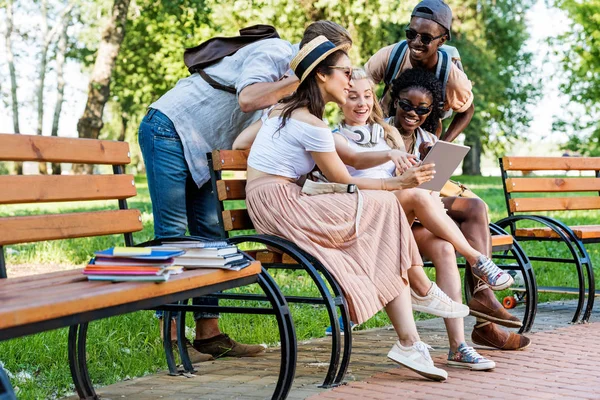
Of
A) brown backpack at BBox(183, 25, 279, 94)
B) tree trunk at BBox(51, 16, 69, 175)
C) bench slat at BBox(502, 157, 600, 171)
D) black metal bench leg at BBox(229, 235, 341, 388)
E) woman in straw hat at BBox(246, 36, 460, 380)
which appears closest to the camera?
black metal bench leg at BBox(229, 235, 341, 388)

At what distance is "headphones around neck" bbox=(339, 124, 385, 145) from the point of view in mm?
5031

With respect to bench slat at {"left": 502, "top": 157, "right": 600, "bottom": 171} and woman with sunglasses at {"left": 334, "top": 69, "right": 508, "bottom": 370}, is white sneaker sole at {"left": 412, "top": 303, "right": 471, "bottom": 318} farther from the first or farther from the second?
bench slat at {"left": 502, "top": 157, "right": 600, "bottom": 171}

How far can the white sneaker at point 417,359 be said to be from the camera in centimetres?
416

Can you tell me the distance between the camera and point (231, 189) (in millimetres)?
4840

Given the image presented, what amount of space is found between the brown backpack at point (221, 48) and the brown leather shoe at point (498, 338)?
191 centimetres

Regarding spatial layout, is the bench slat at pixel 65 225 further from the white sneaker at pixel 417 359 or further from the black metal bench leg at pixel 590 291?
the black metal bench leg at pixel 590 291

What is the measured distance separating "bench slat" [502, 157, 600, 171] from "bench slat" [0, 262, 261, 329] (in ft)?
12.5

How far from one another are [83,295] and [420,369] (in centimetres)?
205

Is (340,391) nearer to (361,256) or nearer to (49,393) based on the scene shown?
(361,256)

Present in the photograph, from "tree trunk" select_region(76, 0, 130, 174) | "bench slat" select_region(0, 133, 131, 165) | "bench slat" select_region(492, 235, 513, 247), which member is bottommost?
"bench slat" select_region(492, 235, 513, 247)

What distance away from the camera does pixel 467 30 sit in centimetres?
2628

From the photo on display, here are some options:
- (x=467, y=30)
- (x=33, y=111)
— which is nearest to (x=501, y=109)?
(x=467, y=30)

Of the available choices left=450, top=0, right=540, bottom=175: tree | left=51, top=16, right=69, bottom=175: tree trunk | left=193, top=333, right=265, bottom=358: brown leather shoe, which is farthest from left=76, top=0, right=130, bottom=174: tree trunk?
left=193, top=333, right=265, bottom=358: brown leather shoe

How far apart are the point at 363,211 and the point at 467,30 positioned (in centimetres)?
2299
